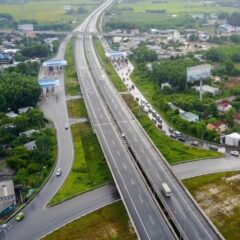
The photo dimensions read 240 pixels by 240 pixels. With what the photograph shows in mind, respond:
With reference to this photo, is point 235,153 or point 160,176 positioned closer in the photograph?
point 160,176

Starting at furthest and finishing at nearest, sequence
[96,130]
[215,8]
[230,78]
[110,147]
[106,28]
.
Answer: [215,8], [106,28], [230,78], [96,130], [110,147]

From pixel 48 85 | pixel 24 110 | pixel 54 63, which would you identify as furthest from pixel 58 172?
pixel 54 63

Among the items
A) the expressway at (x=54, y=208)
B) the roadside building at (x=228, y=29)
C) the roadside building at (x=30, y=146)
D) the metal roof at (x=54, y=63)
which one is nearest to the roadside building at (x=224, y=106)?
the expressway at (x=54, y=208)

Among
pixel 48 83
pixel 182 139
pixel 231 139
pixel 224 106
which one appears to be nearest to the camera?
pixel 231 139

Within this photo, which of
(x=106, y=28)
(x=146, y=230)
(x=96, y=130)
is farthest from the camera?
(x=106, y=28)

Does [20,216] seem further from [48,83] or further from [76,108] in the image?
[48,83]

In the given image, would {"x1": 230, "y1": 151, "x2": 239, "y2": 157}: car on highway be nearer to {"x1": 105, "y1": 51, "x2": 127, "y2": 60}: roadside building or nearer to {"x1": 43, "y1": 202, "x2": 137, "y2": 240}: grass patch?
{"x1": 43, "y1": 202, "x2": 137, "y2": 240}: grass patch

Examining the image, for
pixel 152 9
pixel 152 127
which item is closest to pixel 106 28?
pixel 152 9

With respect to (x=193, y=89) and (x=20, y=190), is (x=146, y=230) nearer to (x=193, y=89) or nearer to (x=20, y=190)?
(x=20, y=190)
